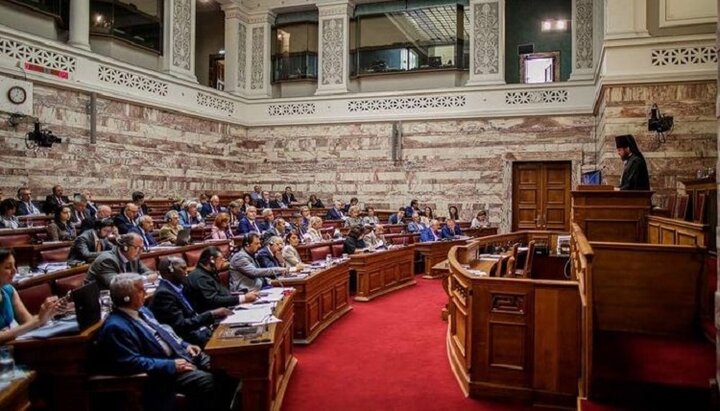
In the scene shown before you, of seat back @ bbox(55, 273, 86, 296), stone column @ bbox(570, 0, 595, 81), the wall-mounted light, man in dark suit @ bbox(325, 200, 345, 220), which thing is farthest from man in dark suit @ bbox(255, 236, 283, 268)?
the wall-mounted light

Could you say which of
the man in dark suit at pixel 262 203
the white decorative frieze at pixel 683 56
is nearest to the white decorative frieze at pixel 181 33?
the man in dark suit at pixel 262 203

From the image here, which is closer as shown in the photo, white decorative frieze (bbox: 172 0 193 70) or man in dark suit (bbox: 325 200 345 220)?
man in dark suit (bbox: 325 200 345 220)

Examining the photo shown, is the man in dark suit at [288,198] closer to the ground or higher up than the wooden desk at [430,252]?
higher up

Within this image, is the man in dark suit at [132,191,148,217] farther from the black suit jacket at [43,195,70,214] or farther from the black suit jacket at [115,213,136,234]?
the black suit jacket at [43,195,70,214]

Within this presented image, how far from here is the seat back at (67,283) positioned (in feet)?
13.4

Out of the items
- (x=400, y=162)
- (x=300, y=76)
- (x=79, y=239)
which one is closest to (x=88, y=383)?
(x=79, y=239)

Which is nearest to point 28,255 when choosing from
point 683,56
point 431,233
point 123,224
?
point 123,224

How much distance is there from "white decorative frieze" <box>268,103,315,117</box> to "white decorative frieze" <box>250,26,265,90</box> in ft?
A: 2.77

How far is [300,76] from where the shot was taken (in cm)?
1525

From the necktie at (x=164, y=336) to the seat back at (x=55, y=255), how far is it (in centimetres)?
303

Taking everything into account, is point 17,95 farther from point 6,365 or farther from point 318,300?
point 6,365

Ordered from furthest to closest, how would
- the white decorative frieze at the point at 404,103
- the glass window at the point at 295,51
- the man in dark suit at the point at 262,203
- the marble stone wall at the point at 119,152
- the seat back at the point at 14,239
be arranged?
the glass window at the point at 295,51
the white decorative frieze at the point at 404,103
the man in dark suit at the point at 262,203
the marble stone wall at the point at 119,152
the seat back at the point at 14,239

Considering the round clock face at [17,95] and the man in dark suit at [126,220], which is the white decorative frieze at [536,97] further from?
the round clock face at [17,95]

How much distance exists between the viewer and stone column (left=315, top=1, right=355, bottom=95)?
14305mm
